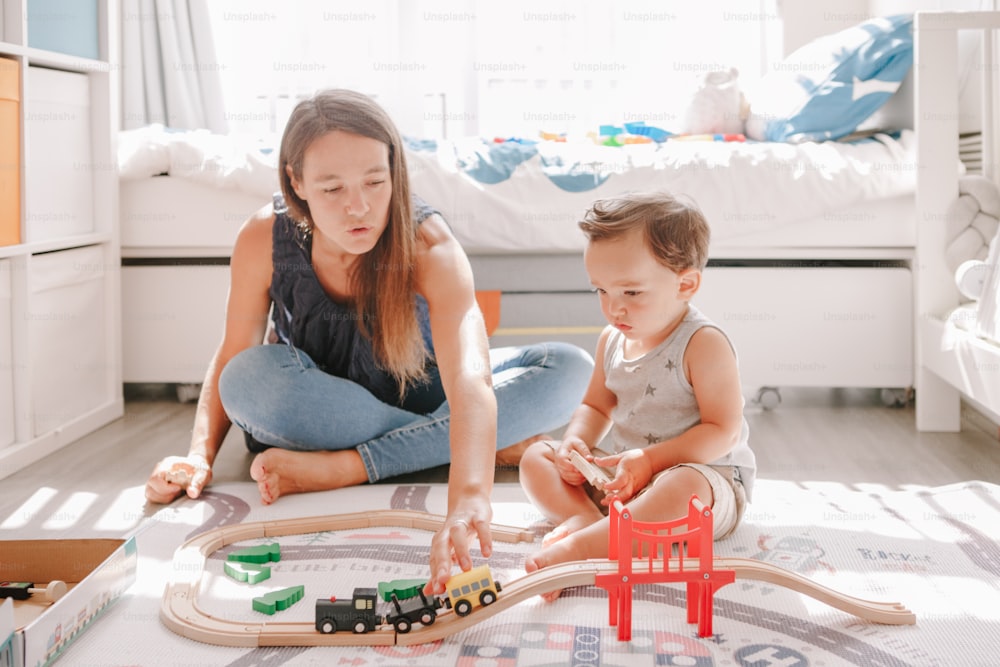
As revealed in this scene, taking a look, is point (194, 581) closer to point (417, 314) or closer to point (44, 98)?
point (417, 314)

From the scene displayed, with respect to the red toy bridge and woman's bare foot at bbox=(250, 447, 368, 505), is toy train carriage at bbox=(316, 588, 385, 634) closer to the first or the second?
the red toy bridge

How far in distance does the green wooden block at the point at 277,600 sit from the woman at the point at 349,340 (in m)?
0.30

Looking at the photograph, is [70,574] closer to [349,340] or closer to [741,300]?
[349,340]

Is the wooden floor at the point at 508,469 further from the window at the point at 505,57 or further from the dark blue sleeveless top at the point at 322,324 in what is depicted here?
the window at the point at 505,57

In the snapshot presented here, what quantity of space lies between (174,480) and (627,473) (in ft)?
2.39

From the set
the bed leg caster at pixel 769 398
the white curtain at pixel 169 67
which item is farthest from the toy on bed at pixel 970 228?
the white curtain at pixel 169 67

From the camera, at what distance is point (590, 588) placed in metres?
1.22

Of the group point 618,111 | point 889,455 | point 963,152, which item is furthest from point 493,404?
point 618,111

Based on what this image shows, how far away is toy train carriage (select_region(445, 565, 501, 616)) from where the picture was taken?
41.7 inches

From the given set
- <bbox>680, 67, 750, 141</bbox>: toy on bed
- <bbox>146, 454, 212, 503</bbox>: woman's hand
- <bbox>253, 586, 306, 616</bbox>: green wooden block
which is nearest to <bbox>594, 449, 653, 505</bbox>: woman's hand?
<bbox>253, 586, 306, 616</bbox>: green wooden block

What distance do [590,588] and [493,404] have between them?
244mm

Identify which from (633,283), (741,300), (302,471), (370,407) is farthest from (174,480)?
(741,300)

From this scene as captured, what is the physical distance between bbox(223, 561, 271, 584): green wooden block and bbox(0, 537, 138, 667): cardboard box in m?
0.11

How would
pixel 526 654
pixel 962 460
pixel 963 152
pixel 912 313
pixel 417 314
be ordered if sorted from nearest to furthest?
pixel 526 654 → pixel 417 314 → pixel 962 460 → pixel 912 313 → pixel 963 152
